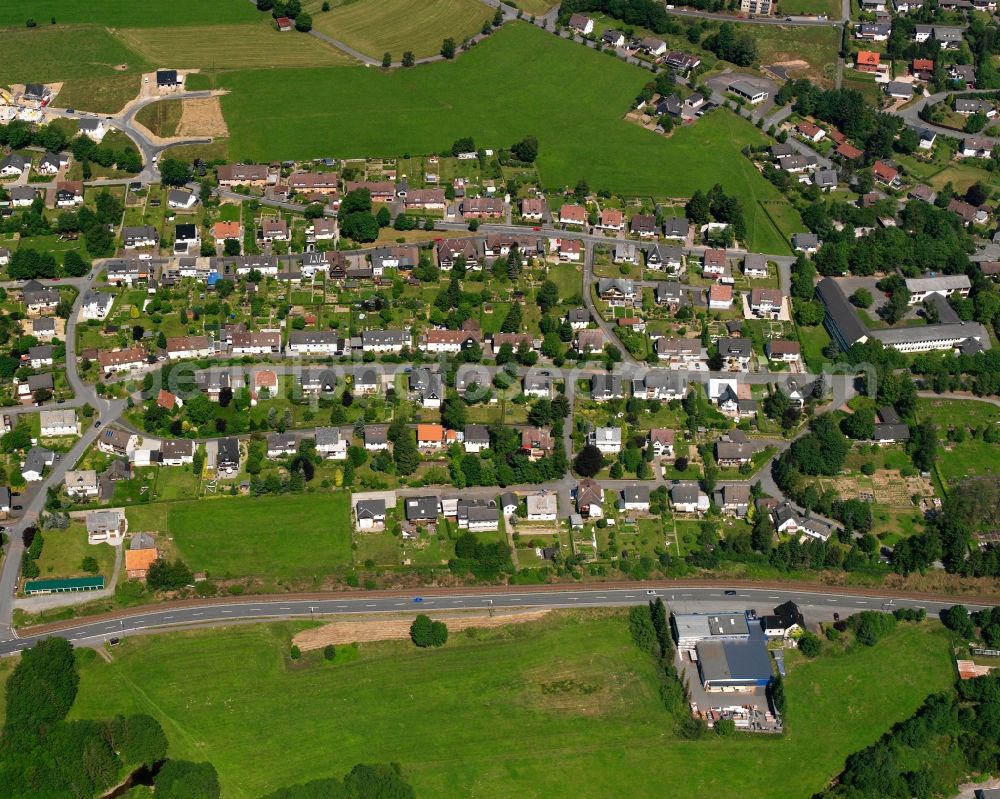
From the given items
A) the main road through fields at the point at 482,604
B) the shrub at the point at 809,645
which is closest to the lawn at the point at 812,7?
Result: the main road through fields at the point at 482,604

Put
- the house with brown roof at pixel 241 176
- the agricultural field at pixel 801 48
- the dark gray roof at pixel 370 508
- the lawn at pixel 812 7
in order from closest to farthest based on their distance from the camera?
1. the dark gray roof at pixel 370 508
2. the house with brown roof at pixel 241 176
3. the agricultural field at pixel 801 48
4. the lawn at pixel 812 7

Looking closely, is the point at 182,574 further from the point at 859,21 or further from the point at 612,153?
the point at 859,21

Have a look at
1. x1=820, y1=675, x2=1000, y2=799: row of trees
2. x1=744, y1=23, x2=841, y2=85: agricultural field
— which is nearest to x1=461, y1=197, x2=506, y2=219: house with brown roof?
x1=744, y1=23, x2=841, y2=85: agricultural field

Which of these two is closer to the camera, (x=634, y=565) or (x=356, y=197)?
(x=634, y=565)

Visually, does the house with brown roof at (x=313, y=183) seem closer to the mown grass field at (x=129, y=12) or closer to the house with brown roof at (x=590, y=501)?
the mown grass field at (x=129, y=12)

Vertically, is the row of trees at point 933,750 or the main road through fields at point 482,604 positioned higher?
the main road through fields at point 482,604

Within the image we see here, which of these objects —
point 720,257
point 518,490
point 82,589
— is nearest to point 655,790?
point 518,490

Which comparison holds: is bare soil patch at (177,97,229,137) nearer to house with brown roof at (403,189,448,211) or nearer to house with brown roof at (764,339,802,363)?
house with brown roof at (403,189,448,211)
